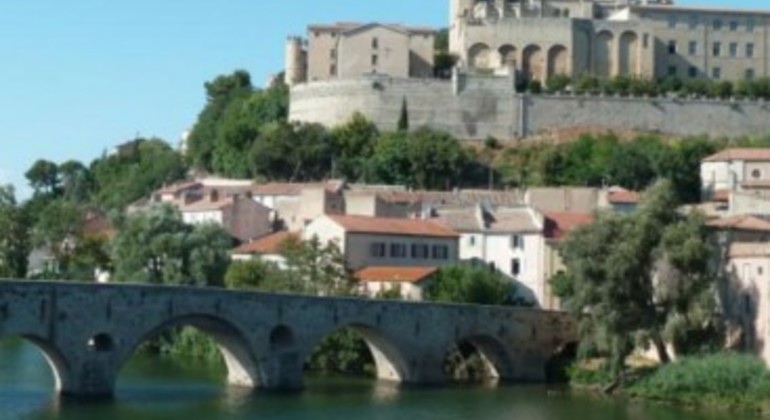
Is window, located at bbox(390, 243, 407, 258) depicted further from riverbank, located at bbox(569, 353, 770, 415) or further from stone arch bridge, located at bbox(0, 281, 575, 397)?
riverbank, located at bbox(569, 353, 770, 415)

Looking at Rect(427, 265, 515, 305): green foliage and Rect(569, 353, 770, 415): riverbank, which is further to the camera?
Rect(427, 265, 515, 305): green foliage

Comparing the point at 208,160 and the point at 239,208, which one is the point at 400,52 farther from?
the point at 239,208

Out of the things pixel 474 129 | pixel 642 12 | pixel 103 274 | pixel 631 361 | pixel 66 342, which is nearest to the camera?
pixel 66 342

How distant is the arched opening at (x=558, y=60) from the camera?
107 metres

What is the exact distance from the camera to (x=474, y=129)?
335 feet

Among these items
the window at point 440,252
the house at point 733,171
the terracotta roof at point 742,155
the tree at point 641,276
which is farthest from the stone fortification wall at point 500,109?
the tree at point 641,276

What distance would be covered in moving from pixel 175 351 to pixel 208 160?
47.8m

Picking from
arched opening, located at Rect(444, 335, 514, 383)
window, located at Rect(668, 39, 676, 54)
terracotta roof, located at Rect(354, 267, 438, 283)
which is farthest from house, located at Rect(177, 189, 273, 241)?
window, located at Rect(668, 39, 676, 54)

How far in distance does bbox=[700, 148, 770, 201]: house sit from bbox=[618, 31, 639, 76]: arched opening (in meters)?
20.2

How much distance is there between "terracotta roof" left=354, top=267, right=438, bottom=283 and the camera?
63.6 meters

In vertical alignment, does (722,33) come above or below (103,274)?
above

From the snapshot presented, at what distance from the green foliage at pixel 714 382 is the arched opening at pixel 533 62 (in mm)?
55444

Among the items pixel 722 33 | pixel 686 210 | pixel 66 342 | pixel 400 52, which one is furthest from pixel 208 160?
pixel 66 342

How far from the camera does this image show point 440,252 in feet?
227
